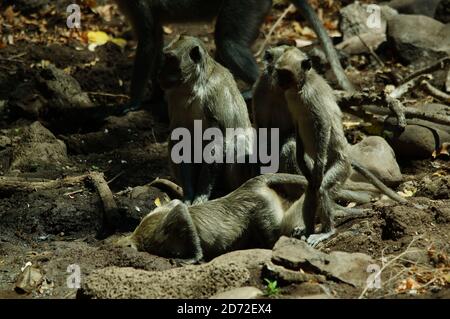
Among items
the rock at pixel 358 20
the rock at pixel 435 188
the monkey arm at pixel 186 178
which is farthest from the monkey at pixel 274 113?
the rock at pixel 358 20

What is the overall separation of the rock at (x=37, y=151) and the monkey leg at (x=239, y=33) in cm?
257

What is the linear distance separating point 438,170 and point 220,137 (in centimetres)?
254

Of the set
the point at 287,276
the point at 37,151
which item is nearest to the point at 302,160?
the point at 287,276

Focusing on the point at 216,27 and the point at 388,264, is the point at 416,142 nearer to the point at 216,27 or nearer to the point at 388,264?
the point at 216,27

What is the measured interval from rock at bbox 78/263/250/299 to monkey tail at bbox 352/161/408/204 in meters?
2.14

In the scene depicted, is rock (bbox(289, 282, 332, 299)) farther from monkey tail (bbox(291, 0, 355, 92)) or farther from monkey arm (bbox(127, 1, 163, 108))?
monkey arm (bbox(127, 1, 163, 108))

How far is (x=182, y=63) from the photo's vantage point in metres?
7.78

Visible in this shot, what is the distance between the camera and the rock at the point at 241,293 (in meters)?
5.57

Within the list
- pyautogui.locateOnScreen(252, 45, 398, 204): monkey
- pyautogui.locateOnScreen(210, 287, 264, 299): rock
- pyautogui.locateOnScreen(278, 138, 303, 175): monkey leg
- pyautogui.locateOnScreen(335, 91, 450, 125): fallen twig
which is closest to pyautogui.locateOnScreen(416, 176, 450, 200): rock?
pyautogui.locateOnScreen(252, 45, 398, 204): monkey

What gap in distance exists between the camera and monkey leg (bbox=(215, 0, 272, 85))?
1101 cm

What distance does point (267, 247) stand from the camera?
7055 mm
